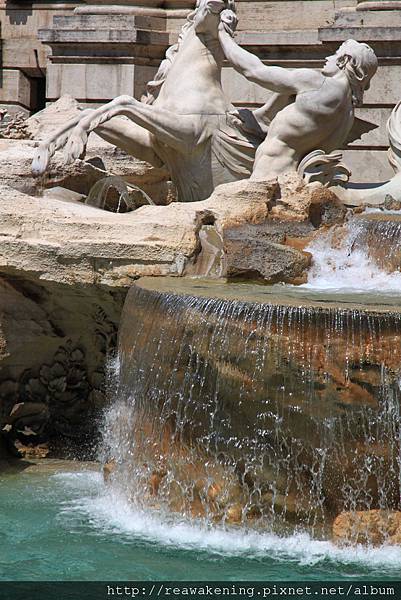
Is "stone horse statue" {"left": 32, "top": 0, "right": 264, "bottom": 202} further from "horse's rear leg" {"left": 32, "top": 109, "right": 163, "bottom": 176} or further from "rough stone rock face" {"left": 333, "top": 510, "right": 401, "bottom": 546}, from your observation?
"rough stone rock face" {"left": 333, "top": 510, "right": 401, "bottom": 546}

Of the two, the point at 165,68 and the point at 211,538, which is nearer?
the point at 211,538

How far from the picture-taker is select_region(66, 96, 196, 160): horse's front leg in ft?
38.3

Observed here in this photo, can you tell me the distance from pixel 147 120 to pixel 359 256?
2512mm

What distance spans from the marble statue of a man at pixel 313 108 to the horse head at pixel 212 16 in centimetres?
62

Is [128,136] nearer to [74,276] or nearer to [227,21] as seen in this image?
[227,21]

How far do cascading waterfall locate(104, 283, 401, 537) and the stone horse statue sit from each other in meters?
3.14

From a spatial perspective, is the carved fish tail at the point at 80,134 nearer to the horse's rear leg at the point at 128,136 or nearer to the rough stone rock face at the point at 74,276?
the horse's rear leg at the point at 128,136

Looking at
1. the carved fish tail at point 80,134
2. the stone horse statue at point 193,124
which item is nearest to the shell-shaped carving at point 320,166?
the stone horse statue at point 193,124

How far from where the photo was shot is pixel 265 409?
27.0 feet

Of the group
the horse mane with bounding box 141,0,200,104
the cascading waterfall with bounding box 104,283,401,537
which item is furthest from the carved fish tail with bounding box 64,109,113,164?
the cascading waterfall with bounding box 104,283,401,537

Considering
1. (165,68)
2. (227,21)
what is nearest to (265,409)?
(227,21)

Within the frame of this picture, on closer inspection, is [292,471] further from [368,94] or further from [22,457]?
[368,94]

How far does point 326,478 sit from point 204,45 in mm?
5099

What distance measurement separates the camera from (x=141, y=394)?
352 inches
